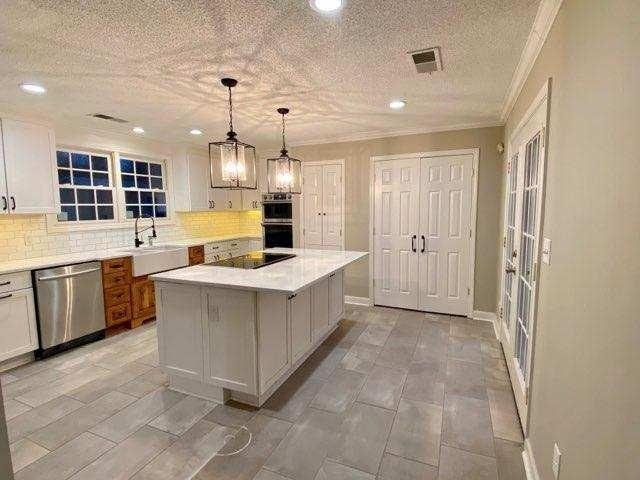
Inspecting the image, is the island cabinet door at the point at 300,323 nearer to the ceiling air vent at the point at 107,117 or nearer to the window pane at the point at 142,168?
the ceiling air vent at the point at 107,117

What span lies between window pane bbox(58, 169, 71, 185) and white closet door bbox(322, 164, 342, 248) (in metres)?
3.18

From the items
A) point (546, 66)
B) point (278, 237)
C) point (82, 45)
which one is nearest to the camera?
point (546, 66)

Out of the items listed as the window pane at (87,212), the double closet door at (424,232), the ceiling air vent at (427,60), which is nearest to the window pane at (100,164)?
the window pane at (87,212)

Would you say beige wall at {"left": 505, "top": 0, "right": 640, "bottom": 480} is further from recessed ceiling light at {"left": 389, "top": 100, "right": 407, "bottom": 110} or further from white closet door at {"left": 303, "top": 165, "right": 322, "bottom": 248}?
white closet door at {"left": 303, "top": 165, "right": 322, "bottom": 248}

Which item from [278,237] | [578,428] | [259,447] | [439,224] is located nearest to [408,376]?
[259,447]

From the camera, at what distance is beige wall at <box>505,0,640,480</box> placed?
0.86 m

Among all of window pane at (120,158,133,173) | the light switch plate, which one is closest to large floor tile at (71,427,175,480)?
the light switch plate

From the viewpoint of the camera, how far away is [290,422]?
2.15m

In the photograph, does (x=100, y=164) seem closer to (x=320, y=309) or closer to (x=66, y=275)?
(x=66, y=275)

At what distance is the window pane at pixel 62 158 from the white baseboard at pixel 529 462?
507 cm

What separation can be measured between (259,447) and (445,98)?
3.18 meters

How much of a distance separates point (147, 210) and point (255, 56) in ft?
11.3

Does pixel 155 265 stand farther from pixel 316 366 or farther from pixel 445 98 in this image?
pixel 445 98

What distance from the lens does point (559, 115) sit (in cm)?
156
